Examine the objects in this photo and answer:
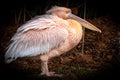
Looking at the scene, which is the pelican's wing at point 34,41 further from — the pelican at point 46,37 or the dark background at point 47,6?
the dark background at point 47,6

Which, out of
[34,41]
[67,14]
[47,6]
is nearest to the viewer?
[34,41]

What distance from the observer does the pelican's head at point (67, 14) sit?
75.0 inches

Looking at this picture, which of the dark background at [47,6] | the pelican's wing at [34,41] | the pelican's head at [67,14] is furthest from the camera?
the dark background at [47,6]

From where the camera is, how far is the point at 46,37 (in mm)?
1829

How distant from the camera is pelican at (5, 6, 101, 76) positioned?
1.81 meters

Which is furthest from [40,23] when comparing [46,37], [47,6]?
[47,6]

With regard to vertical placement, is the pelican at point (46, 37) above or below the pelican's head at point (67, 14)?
below

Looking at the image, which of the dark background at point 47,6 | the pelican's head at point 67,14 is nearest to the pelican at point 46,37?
the pelican's head at point 67,14

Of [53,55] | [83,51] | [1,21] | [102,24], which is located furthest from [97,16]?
[1,21]

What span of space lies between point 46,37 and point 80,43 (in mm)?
246

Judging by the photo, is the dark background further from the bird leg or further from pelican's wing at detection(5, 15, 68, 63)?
the bird leg

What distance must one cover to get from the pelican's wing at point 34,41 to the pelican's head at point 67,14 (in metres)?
0.10

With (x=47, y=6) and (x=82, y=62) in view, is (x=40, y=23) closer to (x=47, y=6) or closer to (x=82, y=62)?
(x=47, y=6)

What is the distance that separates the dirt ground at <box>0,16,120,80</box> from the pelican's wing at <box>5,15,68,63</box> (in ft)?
0.29
